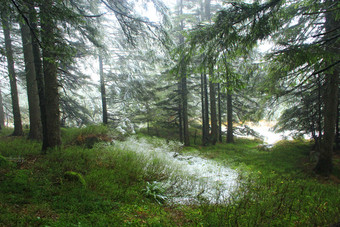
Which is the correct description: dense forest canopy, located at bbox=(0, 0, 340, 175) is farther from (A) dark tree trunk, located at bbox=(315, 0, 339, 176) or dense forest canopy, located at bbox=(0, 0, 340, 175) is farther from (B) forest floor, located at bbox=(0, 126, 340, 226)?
(B) forest floor, located at bbox=(0, 126, 340, 226)

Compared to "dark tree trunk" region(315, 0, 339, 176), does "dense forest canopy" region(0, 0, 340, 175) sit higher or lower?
higher

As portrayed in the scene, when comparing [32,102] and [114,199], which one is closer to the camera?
[114,199]

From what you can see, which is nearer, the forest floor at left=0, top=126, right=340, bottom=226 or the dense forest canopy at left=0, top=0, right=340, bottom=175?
the forest floor at left=0, top=126, right=340, bottom=226

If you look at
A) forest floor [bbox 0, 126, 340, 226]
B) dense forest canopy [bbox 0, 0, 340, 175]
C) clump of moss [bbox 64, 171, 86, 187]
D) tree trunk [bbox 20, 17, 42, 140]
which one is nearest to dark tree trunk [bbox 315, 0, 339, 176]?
dense forest canopy [bbox 0, 0, 340, 175]

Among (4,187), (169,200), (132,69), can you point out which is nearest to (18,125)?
(132,69)

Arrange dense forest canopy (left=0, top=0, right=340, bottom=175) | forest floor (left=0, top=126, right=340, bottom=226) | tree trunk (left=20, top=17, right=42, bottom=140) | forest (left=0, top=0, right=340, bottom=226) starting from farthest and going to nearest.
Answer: tree trunk (left=20, top=17, right=42, bottom=140) → dense forest canopy (left=0, top=0, right=340, bottom=175) → forest (left=0, top=0, right=340, bottom=226) → forest floor (left=0, top=126, right=340, bottom=226)

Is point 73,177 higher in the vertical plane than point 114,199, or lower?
higher

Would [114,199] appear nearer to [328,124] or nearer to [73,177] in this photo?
[73,177]

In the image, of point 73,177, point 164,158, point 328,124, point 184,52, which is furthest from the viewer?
point 328,124

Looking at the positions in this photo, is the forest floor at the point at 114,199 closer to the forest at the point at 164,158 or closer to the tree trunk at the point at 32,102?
the forest at the point at 164,158

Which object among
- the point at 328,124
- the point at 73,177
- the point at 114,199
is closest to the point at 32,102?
the point at 73,177

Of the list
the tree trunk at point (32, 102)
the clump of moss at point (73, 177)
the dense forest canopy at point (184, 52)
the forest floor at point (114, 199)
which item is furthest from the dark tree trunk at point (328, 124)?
the tree trunk at point (32, 102)

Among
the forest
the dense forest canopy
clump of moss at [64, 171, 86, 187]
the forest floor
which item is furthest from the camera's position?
the dense forest canopy

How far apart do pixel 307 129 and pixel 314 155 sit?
86.4 inches
